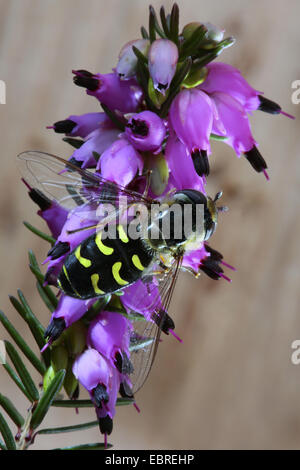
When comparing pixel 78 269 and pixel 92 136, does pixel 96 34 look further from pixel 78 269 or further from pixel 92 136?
pixel 78 269

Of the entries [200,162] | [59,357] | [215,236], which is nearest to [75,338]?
[59,357]

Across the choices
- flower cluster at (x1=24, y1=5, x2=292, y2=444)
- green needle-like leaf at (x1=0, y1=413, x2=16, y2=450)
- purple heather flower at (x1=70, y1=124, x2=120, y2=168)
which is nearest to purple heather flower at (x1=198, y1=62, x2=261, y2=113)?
flower cluster at (x1=24, y1=5, x2=292, y2=444)

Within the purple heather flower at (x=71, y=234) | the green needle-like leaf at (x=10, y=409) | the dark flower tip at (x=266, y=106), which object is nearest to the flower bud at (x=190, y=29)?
the dark flower tip at (x=266, y=106)

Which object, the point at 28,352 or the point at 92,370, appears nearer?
the point at 92,370

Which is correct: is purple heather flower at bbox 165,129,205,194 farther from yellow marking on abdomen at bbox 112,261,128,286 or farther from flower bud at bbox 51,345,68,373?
flower bud at bbox 51,345,68,373

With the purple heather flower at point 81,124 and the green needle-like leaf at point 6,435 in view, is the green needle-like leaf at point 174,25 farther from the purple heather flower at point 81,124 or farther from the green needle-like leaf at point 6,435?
the green needle-like leaf at point 6,435

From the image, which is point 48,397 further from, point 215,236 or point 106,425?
point 215,236
